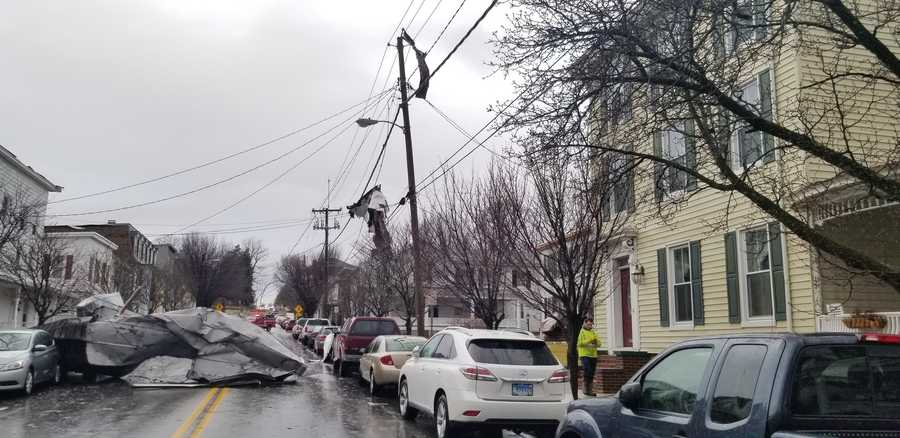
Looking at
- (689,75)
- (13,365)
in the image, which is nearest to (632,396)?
(689,75)

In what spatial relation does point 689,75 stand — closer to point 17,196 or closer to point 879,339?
point 879,339

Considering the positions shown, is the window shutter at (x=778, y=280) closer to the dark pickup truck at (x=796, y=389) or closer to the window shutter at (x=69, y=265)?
the dark pickup truck at (x=796, y=389)

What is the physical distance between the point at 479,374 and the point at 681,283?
912 cm

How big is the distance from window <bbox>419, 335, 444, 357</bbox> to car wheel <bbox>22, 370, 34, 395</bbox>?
8.73 meters

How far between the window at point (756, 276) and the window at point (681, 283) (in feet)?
6.13

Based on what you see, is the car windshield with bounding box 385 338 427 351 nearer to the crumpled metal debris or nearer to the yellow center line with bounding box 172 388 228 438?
the crumpled metal debris

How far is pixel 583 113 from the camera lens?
8.16 meters

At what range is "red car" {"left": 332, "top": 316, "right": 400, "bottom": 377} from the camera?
21062 mm

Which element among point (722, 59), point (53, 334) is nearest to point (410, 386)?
point (722, 59)

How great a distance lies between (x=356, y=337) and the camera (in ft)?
69.7

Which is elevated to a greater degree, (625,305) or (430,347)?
(625,305)

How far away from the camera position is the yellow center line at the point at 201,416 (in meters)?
10.3

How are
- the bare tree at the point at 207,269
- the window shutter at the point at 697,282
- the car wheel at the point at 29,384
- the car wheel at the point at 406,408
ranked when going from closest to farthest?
the car wheel at the point at 406,408 → the car wheel at the point at 29,384 → the window shutter at the point at 697,282 → the bare tree at the point at 207,269

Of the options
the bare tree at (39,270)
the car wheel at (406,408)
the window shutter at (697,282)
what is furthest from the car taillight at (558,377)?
the bare tree at (39,270)
